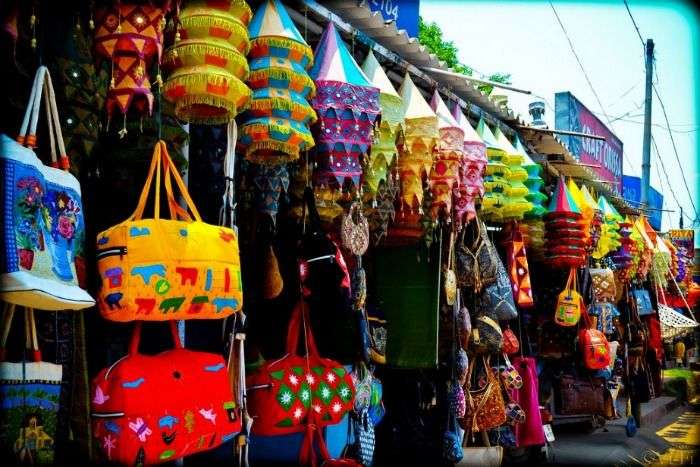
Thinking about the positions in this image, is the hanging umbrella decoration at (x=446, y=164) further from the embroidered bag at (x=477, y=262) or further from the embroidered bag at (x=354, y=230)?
the embroidered bag at (x=477, y=262)

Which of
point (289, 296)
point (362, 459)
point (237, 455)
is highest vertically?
point (289, 296)

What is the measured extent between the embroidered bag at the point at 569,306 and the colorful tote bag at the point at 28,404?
4.98m

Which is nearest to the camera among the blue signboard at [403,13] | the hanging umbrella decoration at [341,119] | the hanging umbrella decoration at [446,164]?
the hanging umbrella decoration at [341,119]

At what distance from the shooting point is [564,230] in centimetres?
591

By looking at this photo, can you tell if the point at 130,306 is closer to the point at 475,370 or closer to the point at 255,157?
the point at 255,157

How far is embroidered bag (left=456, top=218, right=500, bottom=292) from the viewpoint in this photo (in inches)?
192

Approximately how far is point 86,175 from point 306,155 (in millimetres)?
941

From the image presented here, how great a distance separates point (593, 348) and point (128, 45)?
533cm

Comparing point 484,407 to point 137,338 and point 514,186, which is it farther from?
point 137,338

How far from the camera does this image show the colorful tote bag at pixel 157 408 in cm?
220

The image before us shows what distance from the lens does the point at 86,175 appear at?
260cm

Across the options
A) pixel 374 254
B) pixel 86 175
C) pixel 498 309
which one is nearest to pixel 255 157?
pixel 86 175

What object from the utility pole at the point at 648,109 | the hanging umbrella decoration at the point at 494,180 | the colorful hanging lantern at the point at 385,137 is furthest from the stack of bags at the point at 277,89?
the utility pole at the point at 648,109

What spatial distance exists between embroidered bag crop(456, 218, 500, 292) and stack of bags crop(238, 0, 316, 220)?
7.73 ft
